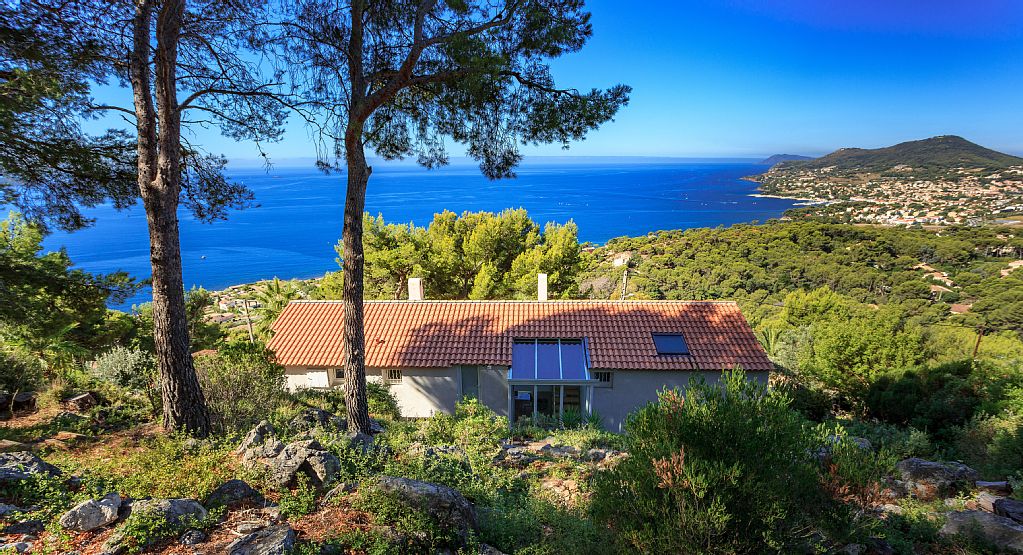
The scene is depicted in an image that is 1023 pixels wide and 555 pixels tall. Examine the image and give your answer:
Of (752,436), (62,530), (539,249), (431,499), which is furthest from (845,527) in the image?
(539,249)

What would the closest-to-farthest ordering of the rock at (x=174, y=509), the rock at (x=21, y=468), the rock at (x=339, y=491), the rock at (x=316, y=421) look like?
1. the rock at (x=174, y=509)
2. the rock at (x=21, y=468)
3. the rock at (x=339, y=491)
4. the rock at (x=316, y=421)

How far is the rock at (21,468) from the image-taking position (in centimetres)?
387

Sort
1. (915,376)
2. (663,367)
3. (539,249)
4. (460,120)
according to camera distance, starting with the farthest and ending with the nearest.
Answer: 1. (539,249)
2. (915,376)
3. (663,367)
4. (460,120)

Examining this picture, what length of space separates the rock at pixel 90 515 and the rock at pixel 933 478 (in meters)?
9.22

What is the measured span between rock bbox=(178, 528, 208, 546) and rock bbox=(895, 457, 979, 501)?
27.9 feet

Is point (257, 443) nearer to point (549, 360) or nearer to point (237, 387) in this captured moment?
point (237, 387)

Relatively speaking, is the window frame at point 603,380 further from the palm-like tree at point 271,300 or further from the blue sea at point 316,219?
the palm-like tree at point 271,300

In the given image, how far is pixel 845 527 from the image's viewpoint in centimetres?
363

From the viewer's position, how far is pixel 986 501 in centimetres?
567

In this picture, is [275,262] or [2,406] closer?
[2,406]

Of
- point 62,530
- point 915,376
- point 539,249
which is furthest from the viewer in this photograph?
point 539,249

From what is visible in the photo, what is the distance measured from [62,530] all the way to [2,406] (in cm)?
556

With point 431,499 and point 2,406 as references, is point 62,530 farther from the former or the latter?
point 2,406

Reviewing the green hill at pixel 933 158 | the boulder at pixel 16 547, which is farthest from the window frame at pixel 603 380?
the green hill at pixel 933 158
